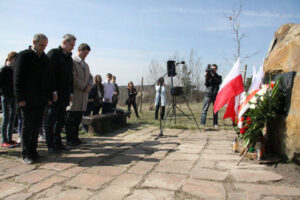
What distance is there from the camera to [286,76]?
2977 mm

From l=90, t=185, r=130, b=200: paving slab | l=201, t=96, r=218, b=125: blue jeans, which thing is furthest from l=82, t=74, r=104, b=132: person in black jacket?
l=90, t=185, r=130, b=200: paving slab

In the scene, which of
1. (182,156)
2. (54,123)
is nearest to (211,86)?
(182,156)

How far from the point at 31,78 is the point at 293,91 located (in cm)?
339

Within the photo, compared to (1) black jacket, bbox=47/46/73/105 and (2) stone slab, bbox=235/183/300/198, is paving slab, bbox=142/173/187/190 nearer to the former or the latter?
(2) stone slab, bbox=235/183/300/198

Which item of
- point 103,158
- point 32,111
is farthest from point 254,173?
point 32,111

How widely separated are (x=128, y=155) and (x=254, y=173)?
70.1 inches

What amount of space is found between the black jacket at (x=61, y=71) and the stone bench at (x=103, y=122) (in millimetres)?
1485

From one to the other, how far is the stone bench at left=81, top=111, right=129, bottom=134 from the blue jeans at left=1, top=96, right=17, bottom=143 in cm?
156

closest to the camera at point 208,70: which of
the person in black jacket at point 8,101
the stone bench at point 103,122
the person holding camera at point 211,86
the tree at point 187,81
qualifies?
the person holding camera at point 211,86

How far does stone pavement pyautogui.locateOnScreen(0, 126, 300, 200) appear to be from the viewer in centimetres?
215

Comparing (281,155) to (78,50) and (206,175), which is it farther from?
(78,50)

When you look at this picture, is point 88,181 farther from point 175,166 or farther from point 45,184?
point 175,166

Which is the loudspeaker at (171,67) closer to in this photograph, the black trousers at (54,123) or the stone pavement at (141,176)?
the stone pavement at (141,176)

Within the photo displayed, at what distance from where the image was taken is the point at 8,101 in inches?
158
